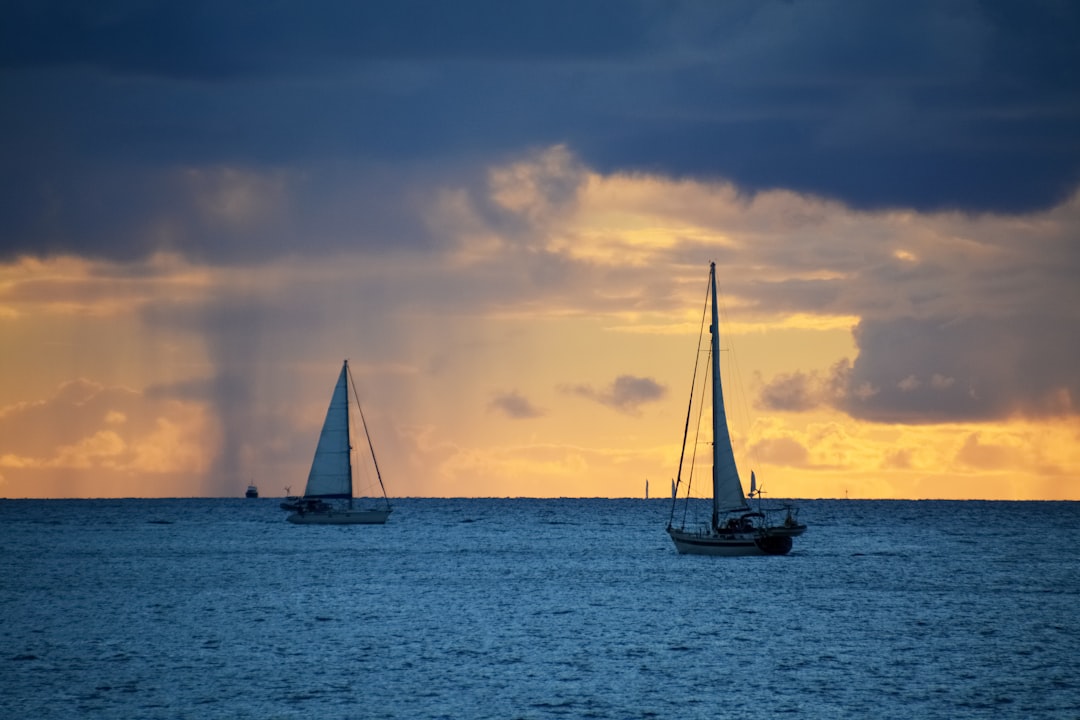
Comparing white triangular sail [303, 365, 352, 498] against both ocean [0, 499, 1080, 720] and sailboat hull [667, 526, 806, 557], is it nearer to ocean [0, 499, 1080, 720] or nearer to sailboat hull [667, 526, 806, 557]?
ocean [0, 499, 1080, 720]

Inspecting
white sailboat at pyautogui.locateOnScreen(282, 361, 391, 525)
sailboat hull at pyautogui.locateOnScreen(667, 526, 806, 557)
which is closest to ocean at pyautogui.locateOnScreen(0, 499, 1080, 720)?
sailboat hull at pyautogui.locateOnScreen(667, 526, 806, 557)

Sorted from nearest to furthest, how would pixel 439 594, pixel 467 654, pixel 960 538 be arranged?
pixel 467 654, pixel 439 594, pixel 960 538

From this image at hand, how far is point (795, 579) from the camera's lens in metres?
101

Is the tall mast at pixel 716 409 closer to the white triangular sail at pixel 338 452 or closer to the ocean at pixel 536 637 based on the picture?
the ocean at pixel 536 637

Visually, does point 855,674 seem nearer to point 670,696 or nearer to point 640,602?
point 670,696

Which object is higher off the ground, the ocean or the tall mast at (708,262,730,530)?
the tall mast at (708,262,730,530)

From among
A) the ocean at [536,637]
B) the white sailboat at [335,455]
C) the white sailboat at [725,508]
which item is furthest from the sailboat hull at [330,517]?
the white sailboat at [725,508]

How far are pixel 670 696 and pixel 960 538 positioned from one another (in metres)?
135

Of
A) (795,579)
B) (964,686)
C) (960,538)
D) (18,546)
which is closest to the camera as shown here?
(964,686)

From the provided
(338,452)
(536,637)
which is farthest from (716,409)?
(338,452)

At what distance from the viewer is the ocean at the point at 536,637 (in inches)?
2009

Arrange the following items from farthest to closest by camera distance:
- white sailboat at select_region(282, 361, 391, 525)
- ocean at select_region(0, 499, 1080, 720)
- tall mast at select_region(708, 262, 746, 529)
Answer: white sailboat at select_region(282, 361, 391, 525), tall mast at select_region(708, 262, 746, 529), ocean at select_region(0, 499, 1080, 720)

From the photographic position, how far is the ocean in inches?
2009

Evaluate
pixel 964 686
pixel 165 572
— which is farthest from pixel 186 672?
pixel 165 572
